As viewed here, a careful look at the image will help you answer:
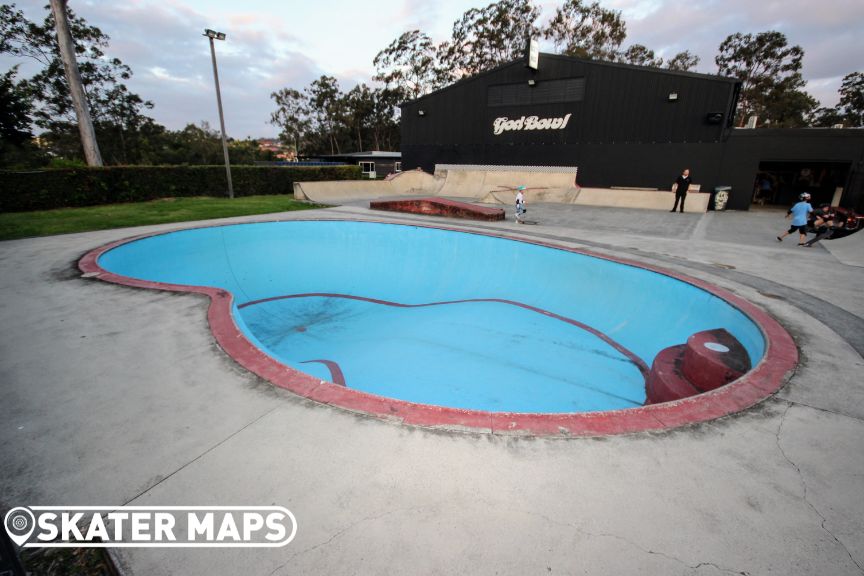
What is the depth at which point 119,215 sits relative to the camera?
1308 cm

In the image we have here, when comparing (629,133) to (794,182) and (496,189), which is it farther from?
(794,182)

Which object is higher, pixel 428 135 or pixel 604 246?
pixel 428 135

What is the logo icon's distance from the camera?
1.85 meters

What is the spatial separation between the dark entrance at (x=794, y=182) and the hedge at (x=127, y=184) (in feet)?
86.8

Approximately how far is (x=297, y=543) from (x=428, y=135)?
2768 cm

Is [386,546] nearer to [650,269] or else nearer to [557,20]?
[650,269]

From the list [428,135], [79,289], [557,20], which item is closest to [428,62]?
[557,20]

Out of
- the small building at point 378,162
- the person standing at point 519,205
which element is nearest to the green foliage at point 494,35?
the small building at point 378,162

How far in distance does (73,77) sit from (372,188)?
14.9m

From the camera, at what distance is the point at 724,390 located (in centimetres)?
326

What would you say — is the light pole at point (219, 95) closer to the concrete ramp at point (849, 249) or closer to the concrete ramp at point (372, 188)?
the concrete ramp at point (372, 188)

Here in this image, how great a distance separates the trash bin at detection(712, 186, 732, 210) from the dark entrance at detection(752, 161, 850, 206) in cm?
252

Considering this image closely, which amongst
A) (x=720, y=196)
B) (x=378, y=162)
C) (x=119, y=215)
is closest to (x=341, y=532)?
(x=119, y=215)

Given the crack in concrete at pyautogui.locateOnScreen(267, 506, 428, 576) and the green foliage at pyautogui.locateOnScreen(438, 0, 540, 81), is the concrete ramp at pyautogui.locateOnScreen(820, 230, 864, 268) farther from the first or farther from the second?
the green foliage at pyautogui.locateOnScreen(438, 0, 540, 81)
